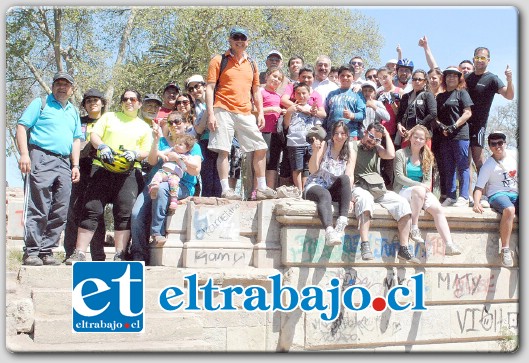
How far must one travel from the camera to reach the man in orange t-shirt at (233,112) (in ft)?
26.1

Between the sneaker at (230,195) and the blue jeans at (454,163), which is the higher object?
the blue jeans at (454,163)

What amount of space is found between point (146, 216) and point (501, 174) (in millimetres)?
4260

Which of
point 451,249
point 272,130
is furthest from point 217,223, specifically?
point 451,249

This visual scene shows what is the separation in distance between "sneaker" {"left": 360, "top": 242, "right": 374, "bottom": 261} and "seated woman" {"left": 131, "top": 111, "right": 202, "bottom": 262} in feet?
6.53

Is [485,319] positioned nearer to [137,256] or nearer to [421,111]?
[421,111]

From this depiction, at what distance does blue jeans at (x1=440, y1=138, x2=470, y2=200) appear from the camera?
28.9ft

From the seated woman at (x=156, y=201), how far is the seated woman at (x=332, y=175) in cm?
128

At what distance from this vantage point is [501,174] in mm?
8516

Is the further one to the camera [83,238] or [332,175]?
[332,175]

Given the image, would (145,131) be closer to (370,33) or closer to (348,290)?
(348,290)

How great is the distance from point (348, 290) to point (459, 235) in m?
1.69

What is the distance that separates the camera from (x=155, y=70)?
48.6 feet

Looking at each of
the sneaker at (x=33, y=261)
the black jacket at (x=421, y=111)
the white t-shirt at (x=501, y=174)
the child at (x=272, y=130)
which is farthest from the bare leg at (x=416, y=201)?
the sneaker at (x=33, y=261)

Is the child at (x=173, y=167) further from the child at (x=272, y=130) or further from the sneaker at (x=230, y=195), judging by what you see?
the child at (x=272, y=130)
